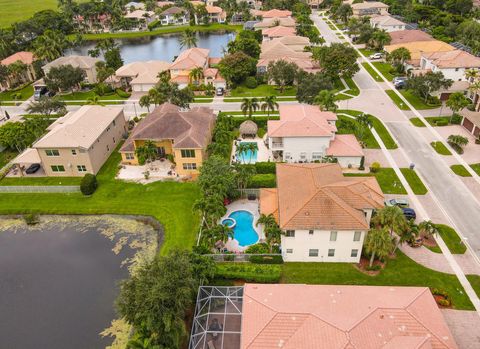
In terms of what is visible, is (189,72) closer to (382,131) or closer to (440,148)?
(382,131)

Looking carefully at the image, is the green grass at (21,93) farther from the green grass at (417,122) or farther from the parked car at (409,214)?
the parked car at (409,214)

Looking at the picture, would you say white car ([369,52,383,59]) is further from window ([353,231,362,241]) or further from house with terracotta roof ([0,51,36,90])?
house with terracotta roof ([0,51,36,90])

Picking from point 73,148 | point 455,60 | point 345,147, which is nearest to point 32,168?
point 73,148

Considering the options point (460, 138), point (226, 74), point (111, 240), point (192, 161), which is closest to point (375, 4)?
point (226, 74)

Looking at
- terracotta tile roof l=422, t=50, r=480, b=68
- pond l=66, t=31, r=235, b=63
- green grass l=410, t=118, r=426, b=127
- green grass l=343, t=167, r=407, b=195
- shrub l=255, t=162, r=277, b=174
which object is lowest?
pond l=66, t=31, r=235, b=63

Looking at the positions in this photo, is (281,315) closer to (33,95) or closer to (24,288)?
(24,288)

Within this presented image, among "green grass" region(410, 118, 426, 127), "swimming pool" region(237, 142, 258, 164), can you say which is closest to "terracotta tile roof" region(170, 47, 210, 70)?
"swimming pool" region(237, 142, 258, 164)
